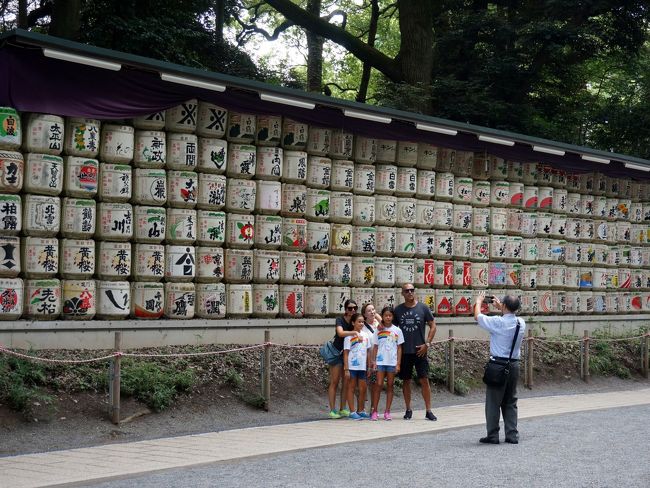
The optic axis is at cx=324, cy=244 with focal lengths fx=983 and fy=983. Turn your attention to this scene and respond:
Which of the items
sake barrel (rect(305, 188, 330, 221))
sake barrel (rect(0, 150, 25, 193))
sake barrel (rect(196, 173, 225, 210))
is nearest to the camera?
sake barrel (rect(0, 150, 25, 193))

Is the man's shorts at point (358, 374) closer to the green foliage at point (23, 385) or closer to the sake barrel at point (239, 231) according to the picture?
the sake barrel at point (239, 231)

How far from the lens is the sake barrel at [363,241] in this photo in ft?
54.2

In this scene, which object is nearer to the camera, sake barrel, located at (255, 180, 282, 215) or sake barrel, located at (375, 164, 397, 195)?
sake barrel, located at (255, 180, 282, 215)

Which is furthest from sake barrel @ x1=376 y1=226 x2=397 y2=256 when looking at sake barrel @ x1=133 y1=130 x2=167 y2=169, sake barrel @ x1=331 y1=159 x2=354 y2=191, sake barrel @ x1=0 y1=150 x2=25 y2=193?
sake barrel @ x1=0 y1=150 x2=25 y2=193

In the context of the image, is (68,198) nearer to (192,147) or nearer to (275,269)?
(192,147)

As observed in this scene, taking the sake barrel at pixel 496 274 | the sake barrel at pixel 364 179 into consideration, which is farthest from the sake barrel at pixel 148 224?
the sake barrel at pixel 496 274

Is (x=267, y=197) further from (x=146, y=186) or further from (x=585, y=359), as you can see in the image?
(x=585, y=359)

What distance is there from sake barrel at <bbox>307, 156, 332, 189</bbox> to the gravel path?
17.6 feet

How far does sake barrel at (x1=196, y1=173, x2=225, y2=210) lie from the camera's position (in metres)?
14.4

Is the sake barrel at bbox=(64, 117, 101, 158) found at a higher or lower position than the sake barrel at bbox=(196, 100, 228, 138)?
lower

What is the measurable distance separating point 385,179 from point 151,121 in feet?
15.5

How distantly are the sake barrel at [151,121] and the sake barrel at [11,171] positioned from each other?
1.90m

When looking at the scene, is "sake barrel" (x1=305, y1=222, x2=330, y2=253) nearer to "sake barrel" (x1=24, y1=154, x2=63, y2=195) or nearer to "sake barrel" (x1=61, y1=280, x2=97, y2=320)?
"sake barrel" (x1=61, y1=280, x2=97, y2=320)

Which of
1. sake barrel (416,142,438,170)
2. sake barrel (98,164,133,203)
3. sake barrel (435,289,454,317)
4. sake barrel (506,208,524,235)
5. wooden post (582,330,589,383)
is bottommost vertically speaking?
wooden post (582,330,589,383)
